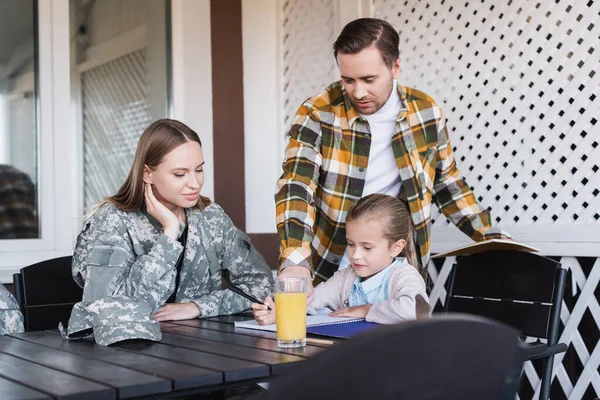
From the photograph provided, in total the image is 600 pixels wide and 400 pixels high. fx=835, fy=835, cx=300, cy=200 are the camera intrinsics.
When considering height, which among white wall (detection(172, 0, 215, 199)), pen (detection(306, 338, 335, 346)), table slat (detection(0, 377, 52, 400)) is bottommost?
table slat (detection(0, 377, 52, 400))

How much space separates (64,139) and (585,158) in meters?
2.14

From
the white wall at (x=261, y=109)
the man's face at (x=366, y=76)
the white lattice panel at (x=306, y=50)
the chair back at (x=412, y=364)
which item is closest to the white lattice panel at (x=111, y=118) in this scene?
the white wall at (x=261, y=109)

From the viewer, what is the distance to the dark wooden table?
1.32 metres

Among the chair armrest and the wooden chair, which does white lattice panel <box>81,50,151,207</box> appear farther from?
the chair armrest

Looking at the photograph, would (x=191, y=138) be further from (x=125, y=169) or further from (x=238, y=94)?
(x=238, y=94)

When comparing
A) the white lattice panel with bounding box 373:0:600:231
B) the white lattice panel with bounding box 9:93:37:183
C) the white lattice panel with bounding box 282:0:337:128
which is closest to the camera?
the white lattice panel with bounding box 373:0:600:231

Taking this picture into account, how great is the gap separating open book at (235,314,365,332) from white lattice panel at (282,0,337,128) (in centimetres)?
204

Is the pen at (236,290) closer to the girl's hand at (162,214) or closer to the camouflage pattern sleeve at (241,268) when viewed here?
the camouflage pattern sleeve at (241,268)

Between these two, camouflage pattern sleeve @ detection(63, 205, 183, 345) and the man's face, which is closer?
camouflage pattern sleeve @ detection(63, 205, 183, 345)

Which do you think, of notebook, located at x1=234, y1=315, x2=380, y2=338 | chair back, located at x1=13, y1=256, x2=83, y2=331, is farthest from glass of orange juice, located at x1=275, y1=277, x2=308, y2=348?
chair back, located at x1=13, y1=256, x2=83, y2=331

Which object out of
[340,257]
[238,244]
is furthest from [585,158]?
[238,244]

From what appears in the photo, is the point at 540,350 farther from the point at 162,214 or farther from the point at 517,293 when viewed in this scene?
the point at 162,214

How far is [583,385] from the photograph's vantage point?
289 cm

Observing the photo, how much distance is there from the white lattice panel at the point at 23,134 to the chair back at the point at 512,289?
1.96m
